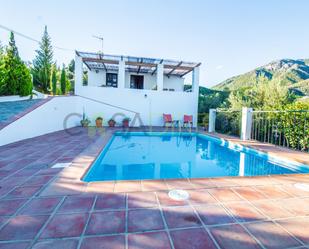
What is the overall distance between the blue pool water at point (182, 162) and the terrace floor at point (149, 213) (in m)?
0.86

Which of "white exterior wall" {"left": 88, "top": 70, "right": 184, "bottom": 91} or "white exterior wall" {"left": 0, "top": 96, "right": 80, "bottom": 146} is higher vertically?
"white exterior wall" {"left": 88, "top": 70, "right": 184, "bottom": 91}

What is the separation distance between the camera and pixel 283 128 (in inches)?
207

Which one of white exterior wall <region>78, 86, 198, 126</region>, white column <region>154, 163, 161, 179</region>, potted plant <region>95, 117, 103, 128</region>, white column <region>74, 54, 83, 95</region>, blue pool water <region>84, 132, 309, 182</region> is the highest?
white column <region>74, 54, 83, 95</region>

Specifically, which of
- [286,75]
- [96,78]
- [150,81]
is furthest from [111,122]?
[286,75]

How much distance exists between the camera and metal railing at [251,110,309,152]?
458 centimetres

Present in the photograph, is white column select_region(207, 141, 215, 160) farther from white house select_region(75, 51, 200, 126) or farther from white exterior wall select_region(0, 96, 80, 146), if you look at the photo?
white exterior wall select_region(0, 96, 80, 146)

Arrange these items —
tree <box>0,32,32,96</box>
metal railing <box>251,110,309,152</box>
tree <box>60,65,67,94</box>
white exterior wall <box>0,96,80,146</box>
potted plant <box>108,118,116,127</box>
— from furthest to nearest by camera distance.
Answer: tree <box>60,65,67,94</box>
potted plant <box>108,118,116,127</box>
tree <box>0,32,32,96</box>
white exterior wall <box>0,96,80,146</box>
metal railing <box>251,110,309,152</box>

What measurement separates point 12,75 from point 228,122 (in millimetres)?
10370

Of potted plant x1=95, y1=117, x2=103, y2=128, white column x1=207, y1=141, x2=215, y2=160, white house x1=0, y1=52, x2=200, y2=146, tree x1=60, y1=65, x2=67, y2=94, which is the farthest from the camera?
tree x1=60, y1=65, x2=67, y2=94

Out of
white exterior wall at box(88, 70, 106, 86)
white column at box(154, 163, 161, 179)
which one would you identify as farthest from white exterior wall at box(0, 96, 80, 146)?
white exterior wall at box(88, 70, 106, 86)

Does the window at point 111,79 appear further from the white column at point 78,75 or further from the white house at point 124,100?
the white column at point 78,75

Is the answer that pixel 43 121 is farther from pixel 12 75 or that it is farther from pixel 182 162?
pixel 182 162

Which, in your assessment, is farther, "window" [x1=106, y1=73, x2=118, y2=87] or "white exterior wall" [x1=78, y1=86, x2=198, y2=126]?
"window" [x1=106, y1=73, x2=118, y2=87]

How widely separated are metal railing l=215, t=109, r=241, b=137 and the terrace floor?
4.98 m
